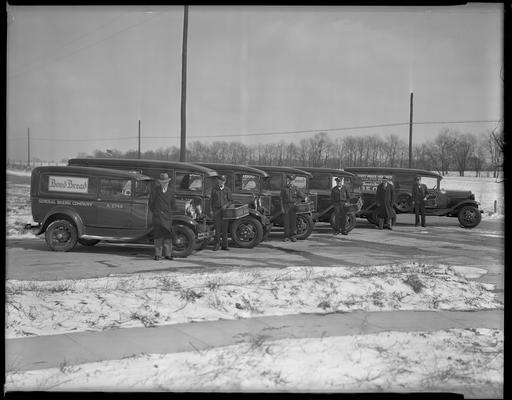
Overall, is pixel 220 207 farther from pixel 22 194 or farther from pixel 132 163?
pixel 22 194

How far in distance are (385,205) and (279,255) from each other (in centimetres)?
707

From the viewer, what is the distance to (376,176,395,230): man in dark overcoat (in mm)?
16641

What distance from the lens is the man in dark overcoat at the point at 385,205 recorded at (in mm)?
16641

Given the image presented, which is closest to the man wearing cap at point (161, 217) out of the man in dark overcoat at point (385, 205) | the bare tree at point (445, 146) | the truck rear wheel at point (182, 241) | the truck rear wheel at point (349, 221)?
the truck rear wheel at point (182, 241)

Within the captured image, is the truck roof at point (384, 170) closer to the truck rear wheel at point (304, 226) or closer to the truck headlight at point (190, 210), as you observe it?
the truck rear wheel at point (304, 226)

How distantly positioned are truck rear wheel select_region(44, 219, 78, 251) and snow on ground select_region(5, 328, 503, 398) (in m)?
5.55

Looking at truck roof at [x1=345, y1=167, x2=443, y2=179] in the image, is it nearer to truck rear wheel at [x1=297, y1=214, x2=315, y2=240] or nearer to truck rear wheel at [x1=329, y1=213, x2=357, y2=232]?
truck rear wheel at [x1=297, y1=214, x2=315, y2=240]

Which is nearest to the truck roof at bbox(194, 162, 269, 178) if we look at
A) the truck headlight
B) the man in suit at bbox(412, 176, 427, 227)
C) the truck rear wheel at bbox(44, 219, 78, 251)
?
the truck headlight

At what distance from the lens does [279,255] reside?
1088 cm

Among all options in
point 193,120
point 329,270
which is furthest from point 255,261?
point 193,120

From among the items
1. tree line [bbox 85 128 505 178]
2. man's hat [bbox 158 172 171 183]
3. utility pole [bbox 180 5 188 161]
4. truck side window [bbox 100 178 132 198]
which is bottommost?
truck side window [bbox 100 178 132 198]

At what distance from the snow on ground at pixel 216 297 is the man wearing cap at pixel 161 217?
1.37 metres
